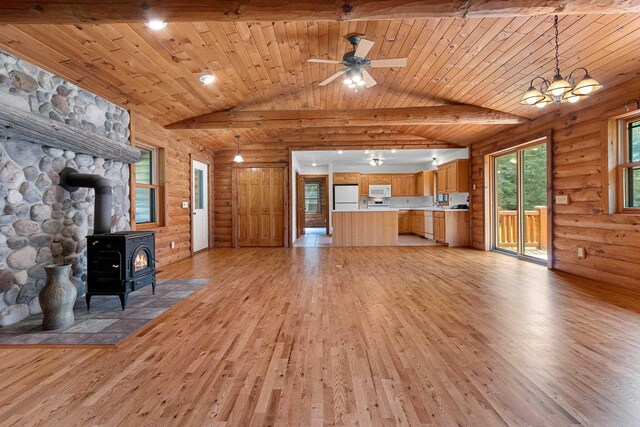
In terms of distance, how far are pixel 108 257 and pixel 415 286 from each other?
3544 millimetres

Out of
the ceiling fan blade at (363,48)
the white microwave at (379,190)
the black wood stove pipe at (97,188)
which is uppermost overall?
the ceiling fan blade at (363,48)

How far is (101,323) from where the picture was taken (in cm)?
268

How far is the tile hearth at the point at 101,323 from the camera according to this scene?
7.71ft

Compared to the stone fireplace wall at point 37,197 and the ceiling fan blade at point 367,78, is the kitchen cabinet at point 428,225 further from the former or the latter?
the stone fireplace wall at point 37,197

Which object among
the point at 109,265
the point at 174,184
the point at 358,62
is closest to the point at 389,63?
the point at 358,62

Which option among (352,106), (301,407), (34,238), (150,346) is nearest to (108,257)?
(34,238)

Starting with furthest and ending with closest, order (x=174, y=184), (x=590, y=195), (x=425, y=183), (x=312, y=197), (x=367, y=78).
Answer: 1. (x=312, y=197)
2. (x=425, y=183)
3. (x=174, y=184)
4. (x=590, y=195)
5. (x=367, y=78)

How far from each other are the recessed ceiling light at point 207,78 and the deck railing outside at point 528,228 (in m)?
6.00

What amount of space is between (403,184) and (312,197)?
3966mm

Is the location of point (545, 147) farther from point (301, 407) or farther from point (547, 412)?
point (301, 407)

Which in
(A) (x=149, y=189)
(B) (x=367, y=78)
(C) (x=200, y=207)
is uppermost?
(B) (x=367, y=78)

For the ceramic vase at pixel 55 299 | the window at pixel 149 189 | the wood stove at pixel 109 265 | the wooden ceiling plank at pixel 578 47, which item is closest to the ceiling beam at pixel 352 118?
the window at pixel 149 189

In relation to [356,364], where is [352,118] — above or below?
above

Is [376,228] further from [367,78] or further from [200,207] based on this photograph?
[367,78]
